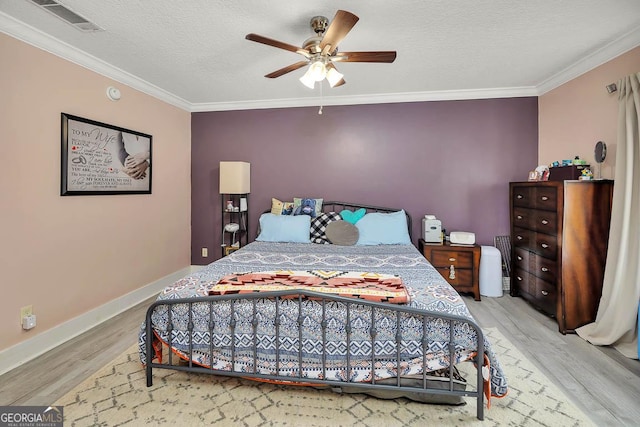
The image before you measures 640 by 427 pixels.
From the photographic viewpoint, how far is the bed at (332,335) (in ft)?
5.83

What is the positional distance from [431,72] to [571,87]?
1.51 metres

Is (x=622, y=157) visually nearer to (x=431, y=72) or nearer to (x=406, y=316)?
(x=431, y=72)

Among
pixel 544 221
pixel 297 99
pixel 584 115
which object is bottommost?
pixel 544 221

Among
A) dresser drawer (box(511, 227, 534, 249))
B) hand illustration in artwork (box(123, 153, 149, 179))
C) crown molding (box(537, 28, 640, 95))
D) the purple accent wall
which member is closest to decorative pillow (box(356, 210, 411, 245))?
the purple accent wall

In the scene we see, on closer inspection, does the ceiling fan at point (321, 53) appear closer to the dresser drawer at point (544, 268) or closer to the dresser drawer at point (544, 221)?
the dresser drawer at point (544, 221)

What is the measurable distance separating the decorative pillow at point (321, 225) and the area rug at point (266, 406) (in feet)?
6.34

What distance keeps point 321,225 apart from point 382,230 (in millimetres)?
748

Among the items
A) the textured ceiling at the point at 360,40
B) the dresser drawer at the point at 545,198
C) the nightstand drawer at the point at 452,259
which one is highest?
the textured ceiling at the point at 360,40

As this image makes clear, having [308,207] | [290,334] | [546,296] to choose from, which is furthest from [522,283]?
[290,334]

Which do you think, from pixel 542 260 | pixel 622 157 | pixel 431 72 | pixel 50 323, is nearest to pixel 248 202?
pixel 50 323

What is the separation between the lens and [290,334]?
6.20ft

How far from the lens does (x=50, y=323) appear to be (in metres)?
2.64

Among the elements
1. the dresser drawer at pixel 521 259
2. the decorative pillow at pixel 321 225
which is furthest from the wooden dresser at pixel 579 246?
the decorative pillow at pixel 321 225

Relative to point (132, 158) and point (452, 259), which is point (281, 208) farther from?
point (452, 259)
